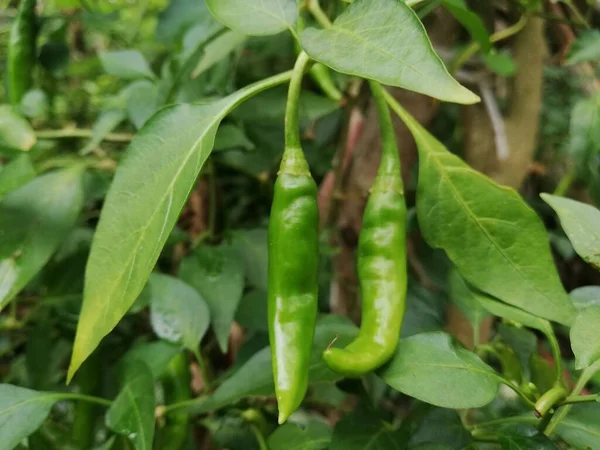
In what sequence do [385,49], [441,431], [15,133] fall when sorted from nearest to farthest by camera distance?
1. [385,49]
2. [441,431]
3. [15,133]

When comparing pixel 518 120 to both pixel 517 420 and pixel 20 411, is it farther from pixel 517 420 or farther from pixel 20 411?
pixel 20 411

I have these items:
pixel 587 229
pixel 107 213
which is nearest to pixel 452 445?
pixel 587 229

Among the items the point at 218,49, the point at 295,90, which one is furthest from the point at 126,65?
the point at 295,90

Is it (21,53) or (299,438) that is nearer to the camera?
(299,438)

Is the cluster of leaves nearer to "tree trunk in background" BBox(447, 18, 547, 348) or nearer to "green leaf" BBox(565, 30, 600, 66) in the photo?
"green leaf" BBox(565, 30, 600, 66)

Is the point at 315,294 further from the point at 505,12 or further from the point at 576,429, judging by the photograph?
the point at 505,12
